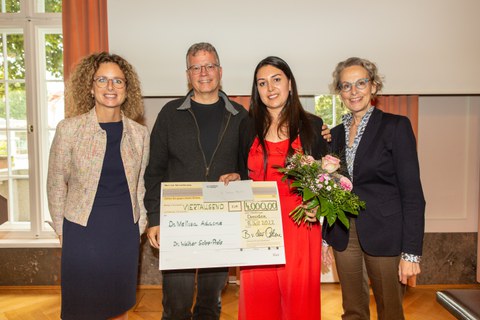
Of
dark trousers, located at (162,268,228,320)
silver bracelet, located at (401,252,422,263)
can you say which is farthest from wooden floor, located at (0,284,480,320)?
silver bracelet, located at (401,252,422,263)

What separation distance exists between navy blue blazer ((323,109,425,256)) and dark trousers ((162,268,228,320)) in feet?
3.13

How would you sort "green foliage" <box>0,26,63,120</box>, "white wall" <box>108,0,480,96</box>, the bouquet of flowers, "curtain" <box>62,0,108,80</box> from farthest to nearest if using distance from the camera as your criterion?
"green foliage" <box>0,26,63,120</box>, "curtain" <box>62,0,108,80</box>, "white wall" <box>108,0,480,96</box>, the bouquet of flowers

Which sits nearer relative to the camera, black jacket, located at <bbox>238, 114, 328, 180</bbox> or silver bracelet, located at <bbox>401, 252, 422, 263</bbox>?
silver bracelet, located at <bbox>401, 252, 422, 263</bbox>

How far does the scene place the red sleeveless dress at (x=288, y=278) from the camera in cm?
198

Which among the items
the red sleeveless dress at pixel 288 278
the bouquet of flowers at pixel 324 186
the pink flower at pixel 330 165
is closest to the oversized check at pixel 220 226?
the red sleeveless dress at pixel 288 278

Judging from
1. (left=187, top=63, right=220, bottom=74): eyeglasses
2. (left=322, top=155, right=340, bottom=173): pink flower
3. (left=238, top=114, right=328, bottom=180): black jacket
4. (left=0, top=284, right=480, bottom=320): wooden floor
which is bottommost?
(left=0, top=284, right=480, bottom=320): wooden floor

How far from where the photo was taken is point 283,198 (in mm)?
2051

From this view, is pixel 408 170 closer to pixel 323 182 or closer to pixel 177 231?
pixel 323 182

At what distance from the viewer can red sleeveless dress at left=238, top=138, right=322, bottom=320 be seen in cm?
198

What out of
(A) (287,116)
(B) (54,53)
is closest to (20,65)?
(B) (54,53)

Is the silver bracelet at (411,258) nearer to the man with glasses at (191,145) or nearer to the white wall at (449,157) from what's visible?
the man with glasses at (191,145)

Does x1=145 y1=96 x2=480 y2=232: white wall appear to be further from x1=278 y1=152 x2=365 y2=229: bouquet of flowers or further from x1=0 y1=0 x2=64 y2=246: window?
x1=278 y1=152 x2=365 y2=229: bouquet of flowers

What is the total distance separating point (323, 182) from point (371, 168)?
0.38 meters

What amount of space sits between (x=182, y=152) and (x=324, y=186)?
90 centimetres
